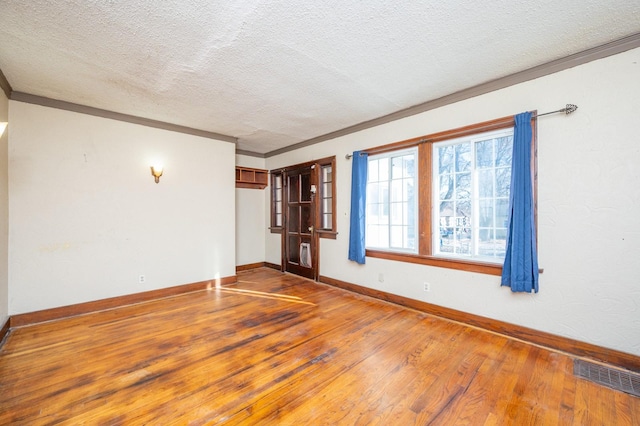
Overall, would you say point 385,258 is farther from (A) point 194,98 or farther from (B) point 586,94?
(A) point 194,98

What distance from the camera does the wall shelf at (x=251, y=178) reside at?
537 cm

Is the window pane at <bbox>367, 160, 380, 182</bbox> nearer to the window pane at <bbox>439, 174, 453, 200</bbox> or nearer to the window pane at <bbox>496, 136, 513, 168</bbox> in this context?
the window pane at <bbox>439, 174, 453, 200</bbox>

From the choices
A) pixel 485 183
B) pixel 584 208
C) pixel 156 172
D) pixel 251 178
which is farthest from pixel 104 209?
pixel 584 208

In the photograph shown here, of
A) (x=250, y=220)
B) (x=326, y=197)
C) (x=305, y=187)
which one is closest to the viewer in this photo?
(x=326, y=197)

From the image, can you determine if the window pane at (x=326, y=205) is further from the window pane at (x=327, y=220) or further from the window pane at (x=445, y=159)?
the window pane at (x=445, y=159)

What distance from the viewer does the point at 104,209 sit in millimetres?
3730

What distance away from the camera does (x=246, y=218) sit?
6160 millimetres

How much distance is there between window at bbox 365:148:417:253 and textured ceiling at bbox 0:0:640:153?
0.91 meters

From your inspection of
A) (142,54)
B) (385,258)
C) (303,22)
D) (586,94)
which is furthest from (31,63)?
(586,94)

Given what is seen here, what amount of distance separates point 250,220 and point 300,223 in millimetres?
1427

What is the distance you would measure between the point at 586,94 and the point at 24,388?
17.9 ft

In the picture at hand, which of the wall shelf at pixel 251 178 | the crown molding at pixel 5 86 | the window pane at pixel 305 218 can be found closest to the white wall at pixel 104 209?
the crown molding at pixel 5 86

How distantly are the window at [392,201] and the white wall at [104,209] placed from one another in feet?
9.20

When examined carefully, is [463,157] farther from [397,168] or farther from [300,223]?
[300,223]
